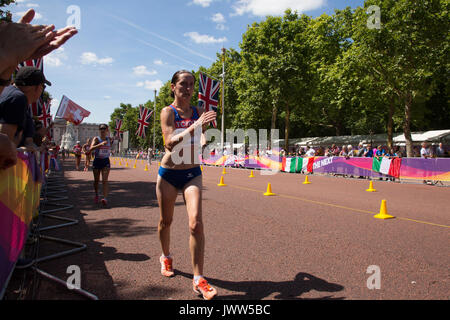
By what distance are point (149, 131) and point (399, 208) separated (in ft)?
251

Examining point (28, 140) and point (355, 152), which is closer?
point (28, 140)

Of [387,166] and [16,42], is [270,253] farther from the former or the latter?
[387,166]

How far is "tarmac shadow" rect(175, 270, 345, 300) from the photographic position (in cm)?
311

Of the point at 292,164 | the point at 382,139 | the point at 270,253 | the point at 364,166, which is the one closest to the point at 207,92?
the point at 292,164

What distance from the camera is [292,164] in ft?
77.2

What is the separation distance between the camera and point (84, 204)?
854cm

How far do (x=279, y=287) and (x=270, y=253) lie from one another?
116 centimetres

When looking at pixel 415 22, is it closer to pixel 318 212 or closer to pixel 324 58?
pixel 324 58

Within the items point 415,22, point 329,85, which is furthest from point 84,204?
point 329,85

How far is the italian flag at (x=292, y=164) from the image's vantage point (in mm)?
22945

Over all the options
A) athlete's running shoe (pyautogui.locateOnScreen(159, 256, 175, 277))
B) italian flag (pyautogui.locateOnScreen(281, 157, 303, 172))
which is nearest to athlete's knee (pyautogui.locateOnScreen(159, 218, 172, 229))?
athlete's running shoe (pyautogui.locateOnScreen(159, 256, 175, 277))

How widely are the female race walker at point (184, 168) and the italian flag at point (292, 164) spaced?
20.0 m

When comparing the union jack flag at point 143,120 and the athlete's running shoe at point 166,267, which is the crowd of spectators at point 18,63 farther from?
the union jack flag at point 143,120

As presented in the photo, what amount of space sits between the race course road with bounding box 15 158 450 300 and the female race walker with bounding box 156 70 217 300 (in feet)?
1.37
